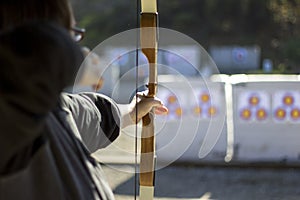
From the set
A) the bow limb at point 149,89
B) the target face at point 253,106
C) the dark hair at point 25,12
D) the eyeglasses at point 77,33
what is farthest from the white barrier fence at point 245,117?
the dark hair at point 25,12

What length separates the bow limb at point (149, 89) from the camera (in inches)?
74.0

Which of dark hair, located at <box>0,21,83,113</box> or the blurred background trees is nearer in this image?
dark hair, located at <box>0,21,83,113</box>

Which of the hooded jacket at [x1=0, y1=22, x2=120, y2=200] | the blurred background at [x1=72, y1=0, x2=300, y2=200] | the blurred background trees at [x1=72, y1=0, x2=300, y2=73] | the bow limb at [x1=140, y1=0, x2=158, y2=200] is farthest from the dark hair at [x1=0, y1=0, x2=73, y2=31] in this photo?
the blurred background trees at [x1=72, y1=0, x2=300, y2=73]

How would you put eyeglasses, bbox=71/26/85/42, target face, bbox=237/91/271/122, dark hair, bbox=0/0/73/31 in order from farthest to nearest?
1. target face, bbox=237/91/271/122
2. eyeglasses, bbox=71/26/85/42
3. dark hair, bbox=0/0/73/31

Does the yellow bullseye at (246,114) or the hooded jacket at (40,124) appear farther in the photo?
the yellow bullseye at (246,114)

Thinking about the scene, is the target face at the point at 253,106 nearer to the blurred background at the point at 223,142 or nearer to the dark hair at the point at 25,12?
the blurred background at the point at 223,142

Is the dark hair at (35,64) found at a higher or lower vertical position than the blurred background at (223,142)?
higher

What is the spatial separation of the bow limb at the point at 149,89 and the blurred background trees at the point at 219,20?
46.2ft

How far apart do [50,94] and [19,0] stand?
0.62 ft

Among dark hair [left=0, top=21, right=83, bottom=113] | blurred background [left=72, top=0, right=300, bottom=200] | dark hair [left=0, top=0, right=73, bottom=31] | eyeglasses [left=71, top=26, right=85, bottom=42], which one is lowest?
blurred background [left=72, top=0, right=300, bottom=200]

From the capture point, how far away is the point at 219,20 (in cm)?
1744

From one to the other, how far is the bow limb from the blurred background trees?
14071mm

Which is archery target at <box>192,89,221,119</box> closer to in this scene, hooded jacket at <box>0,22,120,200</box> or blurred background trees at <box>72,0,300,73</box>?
hooded jacket at <box>0,22,120,200</box>

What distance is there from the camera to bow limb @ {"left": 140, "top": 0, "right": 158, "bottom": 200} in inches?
74.0
